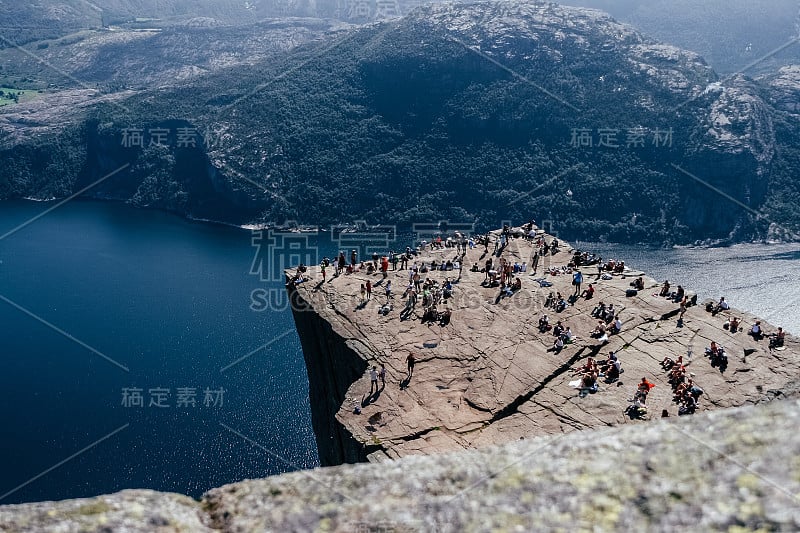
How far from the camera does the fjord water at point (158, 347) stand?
6153cm

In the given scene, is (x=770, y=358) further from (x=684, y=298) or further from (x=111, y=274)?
(x=111, y=274)

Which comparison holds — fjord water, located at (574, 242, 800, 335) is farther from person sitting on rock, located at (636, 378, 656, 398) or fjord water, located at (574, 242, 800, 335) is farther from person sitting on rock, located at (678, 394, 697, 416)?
person sitting on rock, located at (678, 394, 697, 416)

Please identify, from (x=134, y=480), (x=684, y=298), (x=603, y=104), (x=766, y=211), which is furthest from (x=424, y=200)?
(x=684, y=298)

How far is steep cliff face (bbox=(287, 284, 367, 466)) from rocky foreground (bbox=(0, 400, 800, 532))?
21.2 m

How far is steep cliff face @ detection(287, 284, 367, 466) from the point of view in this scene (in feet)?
95.0

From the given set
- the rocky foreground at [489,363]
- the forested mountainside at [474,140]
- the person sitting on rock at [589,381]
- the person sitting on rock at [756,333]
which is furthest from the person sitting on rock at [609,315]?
the forested mountainside at [474,140]

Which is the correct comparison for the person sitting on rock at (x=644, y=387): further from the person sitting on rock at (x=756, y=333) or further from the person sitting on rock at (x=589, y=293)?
the person sitting on rock at (x=589, y=293)

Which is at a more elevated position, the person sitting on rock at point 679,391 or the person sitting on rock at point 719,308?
the person sitting on rock at point 719,308

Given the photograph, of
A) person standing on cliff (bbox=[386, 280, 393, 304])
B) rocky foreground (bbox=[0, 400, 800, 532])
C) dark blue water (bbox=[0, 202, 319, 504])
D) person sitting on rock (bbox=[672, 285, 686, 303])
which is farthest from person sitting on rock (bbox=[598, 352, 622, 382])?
dark blue water (bbox=[0, 202, 319, 504])

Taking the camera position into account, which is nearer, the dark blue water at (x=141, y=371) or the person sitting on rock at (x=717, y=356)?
the person sitting on rock at (x=717, y=356)

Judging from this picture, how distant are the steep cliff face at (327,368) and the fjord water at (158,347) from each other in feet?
91.3

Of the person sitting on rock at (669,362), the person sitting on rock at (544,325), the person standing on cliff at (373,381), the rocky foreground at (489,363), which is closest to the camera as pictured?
the rocky foreground at (489,363)

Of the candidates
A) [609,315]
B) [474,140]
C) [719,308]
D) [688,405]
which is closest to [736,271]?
[474,140]

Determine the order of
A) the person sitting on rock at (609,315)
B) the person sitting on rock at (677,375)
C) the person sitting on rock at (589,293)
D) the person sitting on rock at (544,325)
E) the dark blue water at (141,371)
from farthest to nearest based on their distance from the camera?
the dark blue water at (141,371)
the person sitting on rock at (589,293)
the person sitting on rock at (609,315)
the person sitting on rock at (544,325)
the person sitting on rock at (677,375)
